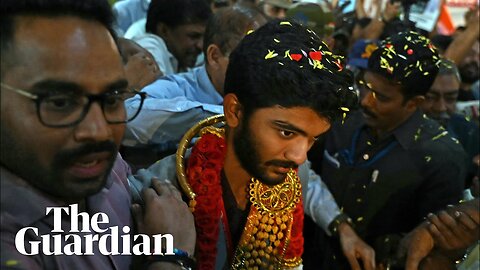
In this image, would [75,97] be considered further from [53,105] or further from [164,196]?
[164,196]

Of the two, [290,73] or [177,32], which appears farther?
[177,32]

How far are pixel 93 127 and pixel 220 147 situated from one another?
26.6 inches

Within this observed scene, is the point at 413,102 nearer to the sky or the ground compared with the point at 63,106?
nearer to the ground

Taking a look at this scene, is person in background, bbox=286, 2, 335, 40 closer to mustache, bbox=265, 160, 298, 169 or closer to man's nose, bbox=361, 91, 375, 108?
man's nose, bbox=361, 91, 375, 108

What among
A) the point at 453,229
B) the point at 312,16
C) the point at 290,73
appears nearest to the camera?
the point at 290,73

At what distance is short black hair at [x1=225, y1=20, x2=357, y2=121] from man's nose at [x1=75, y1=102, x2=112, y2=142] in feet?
1.84

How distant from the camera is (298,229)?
1773 mm

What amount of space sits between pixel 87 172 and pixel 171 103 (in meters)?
1.03

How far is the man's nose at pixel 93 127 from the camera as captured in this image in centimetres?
98

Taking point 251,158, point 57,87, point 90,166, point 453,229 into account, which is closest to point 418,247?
point 453,229

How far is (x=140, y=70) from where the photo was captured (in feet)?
7.92

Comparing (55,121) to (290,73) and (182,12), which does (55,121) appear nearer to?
(290,73)

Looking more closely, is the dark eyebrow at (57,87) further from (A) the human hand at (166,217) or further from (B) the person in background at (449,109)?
(B) the person in background at (449,109)

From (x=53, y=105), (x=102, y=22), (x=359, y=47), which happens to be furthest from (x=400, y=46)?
(x=53, y=105)
